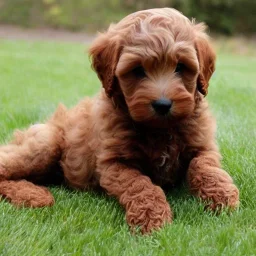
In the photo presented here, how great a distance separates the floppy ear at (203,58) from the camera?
437 cm

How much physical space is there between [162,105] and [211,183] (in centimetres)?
74

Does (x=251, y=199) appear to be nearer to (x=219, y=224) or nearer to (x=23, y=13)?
(x=219, y=224)

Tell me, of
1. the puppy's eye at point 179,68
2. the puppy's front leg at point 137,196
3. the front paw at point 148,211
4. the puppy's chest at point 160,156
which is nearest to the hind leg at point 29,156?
the puppy's front leg at point 137,196

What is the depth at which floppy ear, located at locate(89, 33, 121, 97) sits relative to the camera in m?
4.38

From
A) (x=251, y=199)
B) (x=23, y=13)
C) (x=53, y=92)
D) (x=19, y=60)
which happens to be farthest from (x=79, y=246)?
(x=23, y=13)

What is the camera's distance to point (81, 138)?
5.04m

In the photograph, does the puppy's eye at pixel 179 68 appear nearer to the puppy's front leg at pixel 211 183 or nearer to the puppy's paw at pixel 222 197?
the puppy's front leg at pixel 211 183

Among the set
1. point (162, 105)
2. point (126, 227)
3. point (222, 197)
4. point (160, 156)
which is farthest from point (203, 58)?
point (126, 227)

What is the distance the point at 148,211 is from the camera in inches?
153

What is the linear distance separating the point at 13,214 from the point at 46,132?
1.29 meters

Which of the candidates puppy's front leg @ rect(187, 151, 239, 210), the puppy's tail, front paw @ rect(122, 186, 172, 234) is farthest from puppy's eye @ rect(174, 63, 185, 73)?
the puppy's tail

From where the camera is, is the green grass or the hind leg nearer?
the green grass

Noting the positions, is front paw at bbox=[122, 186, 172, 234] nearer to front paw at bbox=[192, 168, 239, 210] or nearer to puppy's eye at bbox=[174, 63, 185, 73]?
front paw at bbox=[192, 168, 239, 210]

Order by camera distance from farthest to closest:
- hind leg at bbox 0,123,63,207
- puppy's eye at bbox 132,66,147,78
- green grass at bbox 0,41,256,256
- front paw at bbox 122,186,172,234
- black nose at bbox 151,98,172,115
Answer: hind leg at bbox 0,123,63,207, puppy's eye at bbox 132,66,147,78, black nose at bbox 151,98,172,115, front paw at bbox 122,186,172,234, green grass at bbox 0,41,256,256
